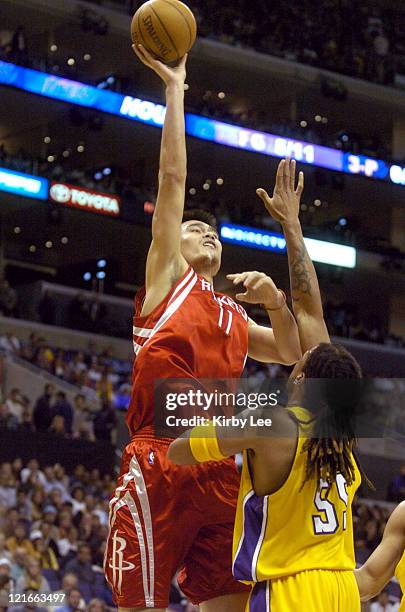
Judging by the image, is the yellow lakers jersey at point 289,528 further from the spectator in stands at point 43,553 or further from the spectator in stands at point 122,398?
the spectator in stands at point 122,398

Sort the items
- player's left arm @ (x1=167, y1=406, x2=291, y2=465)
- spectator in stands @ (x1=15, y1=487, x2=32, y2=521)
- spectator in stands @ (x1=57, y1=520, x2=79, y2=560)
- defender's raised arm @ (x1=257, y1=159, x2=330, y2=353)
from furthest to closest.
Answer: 1. spectator in stands @ (x1=15, y1=487, x2=32, y2=521)
2. spectator in stands @ (x1=57, y1=520, x2=79, y2=560)
3. defender's raised arm @ (x1=257, y1=159, x2=330, y2=353)
4. player's left arm @ (x1=167, y1=406, x2=291, y2=465)

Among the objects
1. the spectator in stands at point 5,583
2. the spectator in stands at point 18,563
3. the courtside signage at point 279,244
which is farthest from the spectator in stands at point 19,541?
the courtside signage at point 279,244

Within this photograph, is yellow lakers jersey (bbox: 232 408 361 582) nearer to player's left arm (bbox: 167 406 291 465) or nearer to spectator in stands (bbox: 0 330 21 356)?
player's left arm (bbox: 167 406 291 465)

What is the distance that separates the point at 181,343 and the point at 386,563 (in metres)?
1.11

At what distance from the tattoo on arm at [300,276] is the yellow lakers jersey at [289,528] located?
34.8 inches

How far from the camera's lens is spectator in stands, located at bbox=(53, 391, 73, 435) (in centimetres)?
1436

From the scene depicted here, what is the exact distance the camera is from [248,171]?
26.6m

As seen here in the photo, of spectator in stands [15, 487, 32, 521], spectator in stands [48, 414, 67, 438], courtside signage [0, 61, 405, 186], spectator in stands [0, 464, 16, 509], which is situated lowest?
spectator in stands [15, 487, 32, 521]

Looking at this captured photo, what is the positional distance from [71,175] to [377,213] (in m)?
9.99

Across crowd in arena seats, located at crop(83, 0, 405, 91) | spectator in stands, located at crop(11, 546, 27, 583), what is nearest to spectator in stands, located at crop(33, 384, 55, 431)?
spectator in stands, located at crop(11, 546, 27, 583)

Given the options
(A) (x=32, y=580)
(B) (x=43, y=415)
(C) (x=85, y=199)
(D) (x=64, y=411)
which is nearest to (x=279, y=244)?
(C) (x=85, y=199)

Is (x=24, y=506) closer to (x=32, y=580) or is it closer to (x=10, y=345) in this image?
(x=32, y=580)

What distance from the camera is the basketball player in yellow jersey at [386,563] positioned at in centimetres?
395

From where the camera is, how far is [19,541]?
34.3 ft
